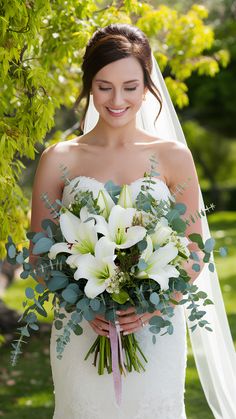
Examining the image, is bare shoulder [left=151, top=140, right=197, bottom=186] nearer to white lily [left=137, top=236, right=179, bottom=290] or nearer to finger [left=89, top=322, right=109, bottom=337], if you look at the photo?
white lily [left=137, top=236, right=179, bottom=290]

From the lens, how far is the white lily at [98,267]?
3.13m

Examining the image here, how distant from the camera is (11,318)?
9148 millimetres

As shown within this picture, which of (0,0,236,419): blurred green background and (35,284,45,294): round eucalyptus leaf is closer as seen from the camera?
(35,284,45,294): round eucalyptus leaf

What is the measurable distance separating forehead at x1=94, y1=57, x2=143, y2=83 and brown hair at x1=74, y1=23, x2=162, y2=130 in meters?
0.02

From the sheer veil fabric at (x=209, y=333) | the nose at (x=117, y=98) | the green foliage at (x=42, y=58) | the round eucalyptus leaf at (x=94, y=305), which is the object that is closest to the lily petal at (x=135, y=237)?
the round eucalyptus leaf at (x=94, y=305)

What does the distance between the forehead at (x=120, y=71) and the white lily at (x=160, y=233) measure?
666 mm

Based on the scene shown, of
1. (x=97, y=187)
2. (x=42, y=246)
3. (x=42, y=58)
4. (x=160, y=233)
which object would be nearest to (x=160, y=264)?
(x=160, y=233)

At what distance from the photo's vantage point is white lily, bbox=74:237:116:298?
10.3 ft

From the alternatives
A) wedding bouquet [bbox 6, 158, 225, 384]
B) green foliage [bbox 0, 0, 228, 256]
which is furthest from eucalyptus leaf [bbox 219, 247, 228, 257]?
green foliage [bbox 0, 0, 228, 256]

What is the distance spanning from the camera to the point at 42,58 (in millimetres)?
5480

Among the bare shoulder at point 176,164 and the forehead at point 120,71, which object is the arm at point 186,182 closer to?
the bare shoulder at point 176,164

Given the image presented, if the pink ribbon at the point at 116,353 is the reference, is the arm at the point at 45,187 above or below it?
above

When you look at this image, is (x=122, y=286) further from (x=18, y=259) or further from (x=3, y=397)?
(x=3, y=397)

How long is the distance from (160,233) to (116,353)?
500 mm
